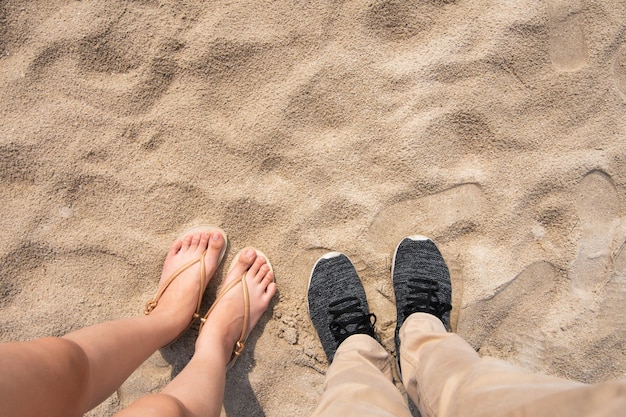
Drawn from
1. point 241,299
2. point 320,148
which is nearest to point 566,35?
point 320,148

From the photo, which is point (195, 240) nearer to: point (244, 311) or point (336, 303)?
point (244, 311)

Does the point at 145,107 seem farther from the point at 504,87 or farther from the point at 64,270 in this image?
the point at 504,87

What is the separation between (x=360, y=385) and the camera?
3.36 ft

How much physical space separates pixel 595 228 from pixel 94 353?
1.50 metres

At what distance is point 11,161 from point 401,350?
138cm

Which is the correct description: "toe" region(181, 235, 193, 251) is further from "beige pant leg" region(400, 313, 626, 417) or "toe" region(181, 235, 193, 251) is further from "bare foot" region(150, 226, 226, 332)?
"beige pant leg" region(400, 313, 626, 417)

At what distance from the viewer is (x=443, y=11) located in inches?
51.9

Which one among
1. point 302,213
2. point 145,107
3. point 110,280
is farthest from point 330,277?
point 145,107

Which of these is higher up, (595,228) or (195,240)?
(195,240)

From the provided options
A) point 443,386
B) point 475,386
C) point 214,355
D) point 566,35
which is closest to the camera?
point 475,386

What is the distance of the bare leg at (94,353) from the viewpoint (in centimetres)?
Result: 74

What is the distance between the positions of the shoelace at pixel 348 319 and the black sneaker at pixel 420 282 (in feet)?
0.35

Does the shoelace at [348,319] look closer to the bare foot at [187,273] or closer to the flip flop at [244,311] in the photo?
the flip flop at [244,311]

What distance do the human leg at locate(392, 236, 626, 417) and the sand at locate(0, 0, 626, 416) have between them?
12 cm
